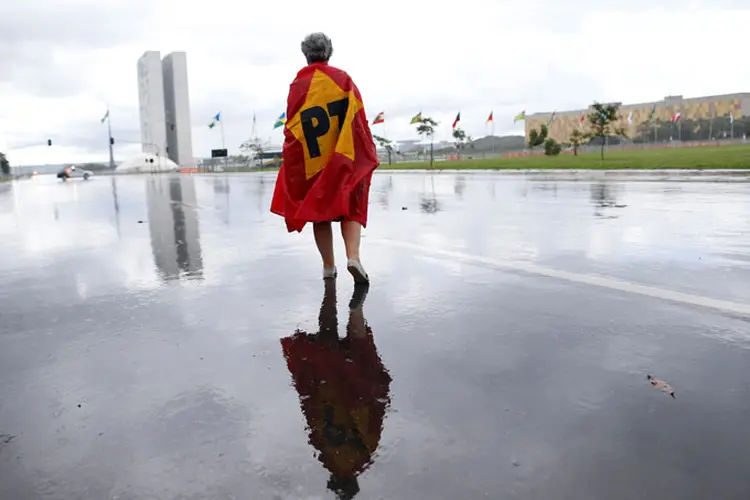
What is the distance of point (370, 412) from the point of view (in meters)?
2.68

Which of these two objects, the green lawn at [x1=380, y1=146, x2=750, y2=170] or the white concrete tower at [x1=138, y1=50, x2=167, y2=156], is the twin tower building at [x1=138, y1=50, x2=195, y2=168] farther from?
the green lawn at [x1=380, y1=146, x2=750, y2=170]

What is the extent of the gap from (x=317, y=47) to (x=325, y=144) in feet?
2.50

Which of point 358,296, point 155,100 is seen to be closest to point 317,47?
point 358,296

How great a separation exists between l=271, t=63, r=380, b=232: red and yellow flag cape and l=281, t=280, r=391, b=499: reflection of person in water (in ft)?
4.22

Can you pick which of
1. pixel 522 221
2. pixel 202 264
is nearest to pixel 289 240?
pixel 202 264

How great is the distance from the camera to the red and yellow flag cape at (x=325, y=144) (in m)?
5.34

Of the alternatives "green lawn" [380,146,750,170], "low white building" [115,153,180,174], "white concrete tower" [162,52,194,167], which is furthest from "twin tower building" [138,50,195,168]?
"green lawn" [380,146,750,170]

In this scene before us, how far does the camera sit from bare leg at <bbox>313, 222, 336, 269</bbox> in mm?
5574

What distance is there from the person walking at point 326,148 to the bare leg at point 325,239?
0.10 metres

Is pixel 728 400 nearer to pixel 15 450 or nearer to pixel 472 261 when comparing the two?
pixel 15 450

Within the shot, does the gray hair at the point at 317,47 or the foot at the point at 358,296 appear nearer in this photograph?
the foot at the point at 358,296

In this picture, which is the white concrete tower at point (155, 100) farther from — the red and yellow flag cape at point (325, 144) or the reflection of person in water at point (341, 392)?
the reflection of person in water at point (341, 392)

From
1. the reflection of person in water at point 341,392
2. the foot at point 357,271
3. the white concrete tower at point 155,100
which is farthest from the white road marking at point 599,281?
the white concrete tower at point 155,100

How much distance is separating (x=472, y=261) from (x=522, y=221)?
12.2ft
